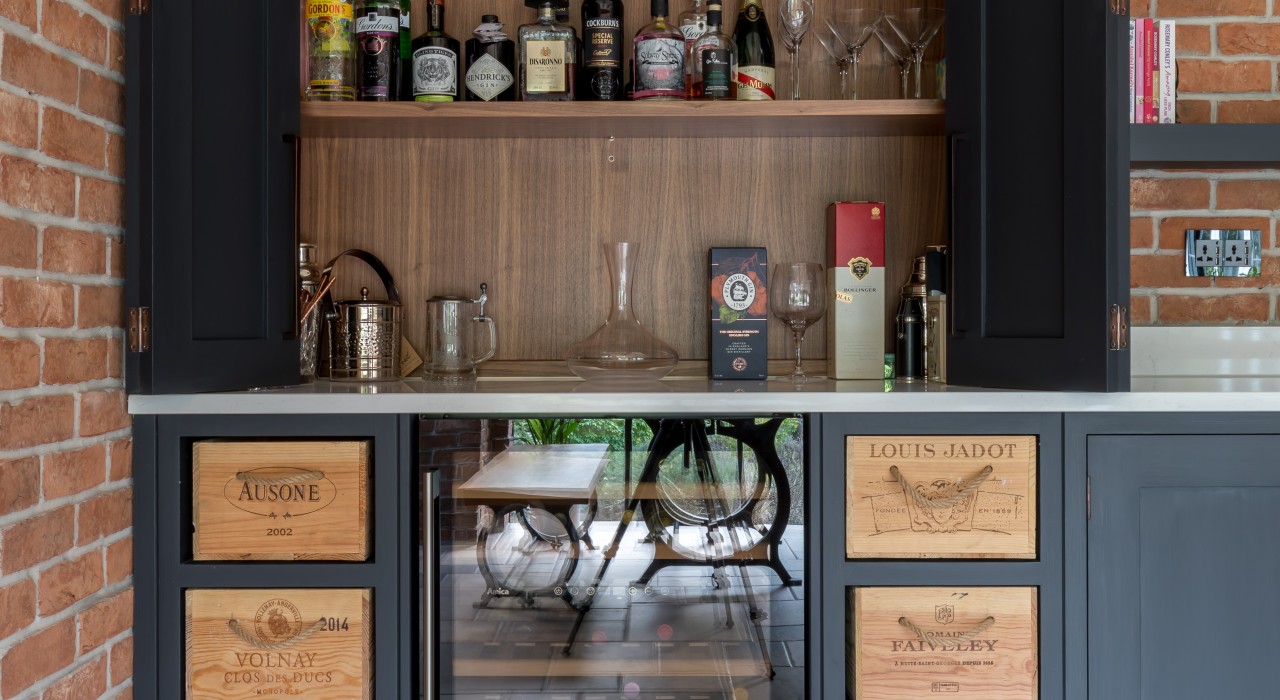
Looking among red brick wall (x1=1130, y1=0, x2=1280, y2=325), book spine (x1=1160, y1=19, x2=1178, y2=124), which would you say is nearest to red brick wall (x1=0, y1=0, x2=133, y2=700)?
book spine (x1=1160, y1=19, x2=1178, y2=124)

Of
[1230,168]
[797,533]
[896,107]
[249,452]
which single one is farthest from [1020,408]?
[249,452]

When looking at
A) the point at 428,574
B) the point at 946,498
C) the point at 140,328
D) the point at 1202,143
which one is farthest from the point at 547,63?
the point at 1202,143

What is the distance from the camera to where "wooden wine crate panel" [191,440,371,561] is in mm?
1503

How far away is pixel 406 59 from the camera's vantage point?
6.50 ft

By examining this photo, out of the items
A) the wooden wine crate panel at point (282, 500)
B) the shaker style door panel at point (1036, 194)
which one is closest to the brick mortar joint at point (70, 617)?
the wooden wine crate panel at point (282, 500)

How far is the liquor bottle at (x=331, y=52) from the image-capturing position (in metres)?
1.87

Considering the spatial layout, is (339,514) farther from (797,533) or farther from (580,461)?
(797,533)

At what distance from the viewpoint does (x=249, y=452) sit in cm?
151

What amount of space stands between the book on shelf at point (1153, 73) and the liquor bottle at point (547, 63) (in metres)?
1.09

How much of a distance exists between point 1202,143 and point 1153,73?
0.18 meters

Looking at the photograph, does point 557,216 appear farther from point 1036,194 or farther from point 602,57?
point 1036,194

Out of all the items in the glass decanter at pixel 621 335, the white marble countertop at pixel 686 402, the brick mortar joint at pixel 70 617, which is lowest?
the brick mortar joint at pixel 70 617

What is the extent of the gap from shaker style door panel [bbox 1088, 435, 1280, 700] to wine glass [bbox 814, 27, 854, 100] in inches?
36.2

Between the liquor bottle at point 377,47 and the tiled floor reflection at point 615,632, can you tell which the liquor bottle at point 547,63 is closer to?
the liquor bottle at point 377,47
